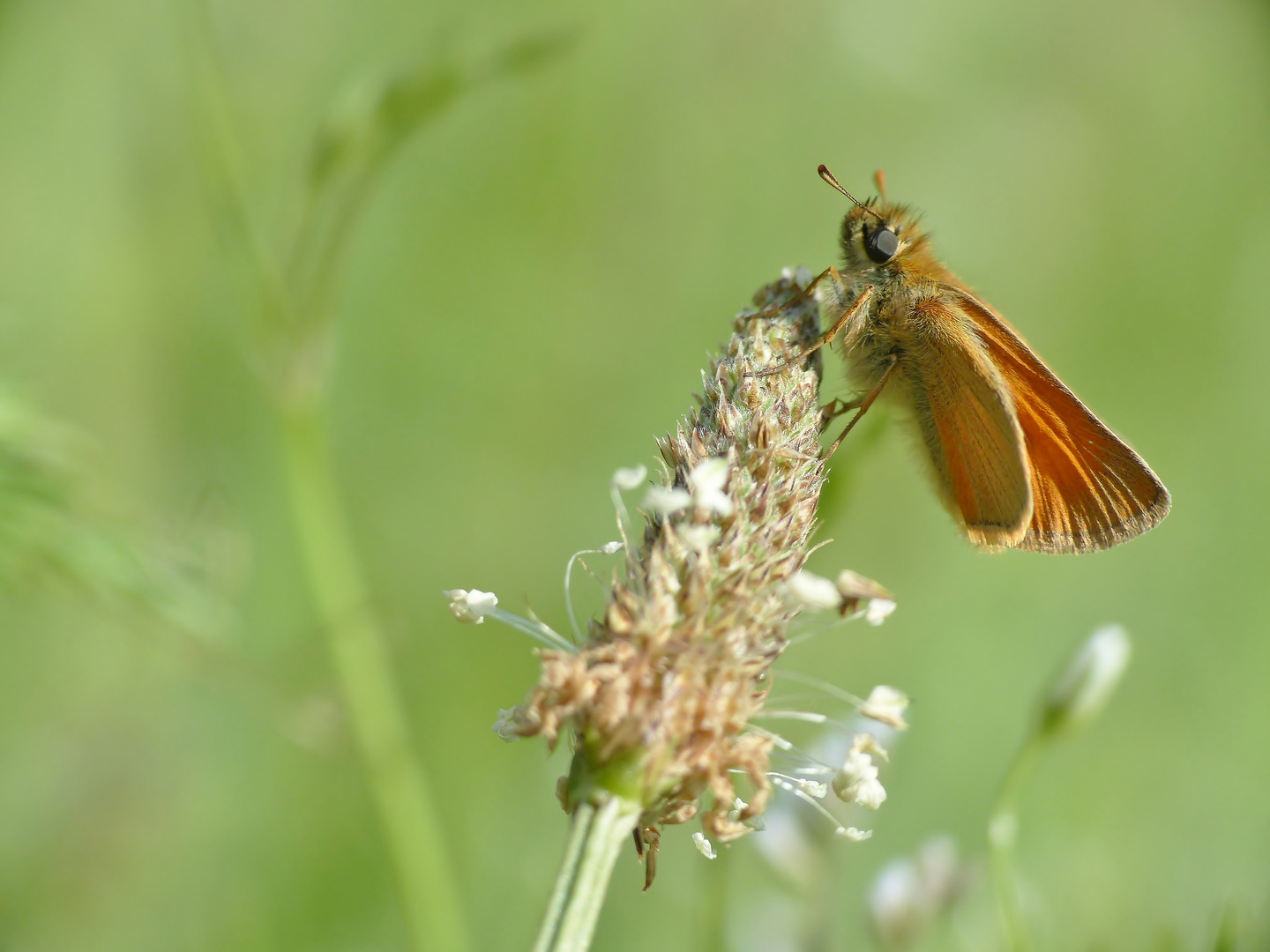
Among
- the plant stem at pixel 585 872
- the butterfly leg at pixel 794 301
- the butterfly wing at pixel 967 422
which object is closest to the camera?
the plant stem at pixel 585 872

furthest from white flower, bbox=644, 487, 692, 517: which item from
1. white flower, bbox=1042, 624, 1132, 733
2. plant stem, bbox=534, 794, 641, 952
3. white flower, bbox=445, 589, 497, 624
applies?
white flower, bbox=1042, 624, 1132, 733

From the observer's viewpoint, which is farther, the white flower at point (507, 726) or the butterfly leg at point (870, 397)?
the butterfly leg at point (870, 397)

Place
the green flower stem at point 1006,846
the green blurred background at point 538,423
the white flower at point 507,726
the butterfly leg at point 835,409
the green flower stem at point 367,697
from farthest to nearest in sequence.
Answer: the green blurred background at point 538,423
the green flower stem at point 367,697
the butterfly leg at point 835,409
the green flower stem at point 1006,846
the white flower at point 507,726

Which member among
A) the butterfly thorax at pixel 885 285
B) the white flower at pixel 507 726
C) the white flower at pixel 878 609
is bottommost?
the white flower at pixel 507 726

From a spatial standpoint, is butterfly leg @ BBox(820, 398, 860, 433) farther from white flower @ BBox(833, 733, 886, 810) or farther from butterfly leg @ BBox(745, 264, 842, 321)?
white flower @ BBox(833, 733, 886, 810)

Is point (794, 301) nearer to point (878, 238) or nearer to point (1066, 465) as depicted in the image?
A: point (878, 238)

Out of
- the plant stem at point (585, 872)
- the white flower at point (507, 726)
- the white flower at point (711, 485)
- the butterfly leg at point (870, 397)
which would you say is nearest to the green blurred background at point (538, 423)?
the butterfly leg at point (870, 397)

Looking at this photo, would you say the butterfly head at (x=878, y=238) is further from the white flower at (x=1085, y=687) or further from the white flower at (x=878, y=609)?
the white flower at (x=878, y=609)
